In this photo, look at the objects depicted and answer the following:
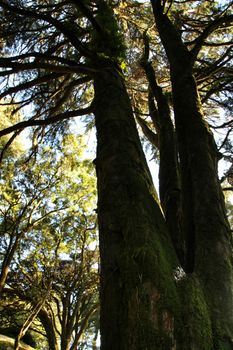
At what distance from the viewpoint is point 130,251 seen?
1.95m

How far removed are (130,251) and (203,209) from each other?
72cm

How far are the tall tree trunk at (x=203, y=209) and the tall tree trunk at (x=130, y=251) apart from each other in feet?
0.80

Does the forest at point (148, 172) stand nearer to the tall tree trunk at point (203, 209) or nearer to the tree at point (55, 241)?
the tall tree trunk at point (203, 209)

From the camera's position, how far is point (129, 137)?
2717 millimetres

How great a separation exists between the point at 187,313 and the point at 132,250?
43cm

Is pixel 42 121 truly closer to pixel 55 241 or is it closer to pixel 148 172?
pixel 148 172

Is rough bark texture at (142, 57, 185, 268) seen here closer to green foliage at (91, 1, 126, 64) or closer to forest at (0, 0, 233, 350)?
forest at (0, 0, 233, 350)

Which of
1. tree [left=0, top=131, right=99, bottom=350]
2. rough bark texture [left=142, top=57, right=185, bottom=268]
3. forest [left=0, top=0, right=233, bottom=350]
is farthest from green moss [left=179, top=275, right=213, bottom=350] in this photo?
tree [left=0, top=131, right=99, bottom=350]

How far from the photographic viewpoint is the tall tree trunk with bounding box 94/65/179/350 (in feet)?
5.39

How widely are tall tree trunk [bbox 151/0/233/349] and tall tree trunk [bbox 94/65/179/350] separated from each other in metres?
0.24

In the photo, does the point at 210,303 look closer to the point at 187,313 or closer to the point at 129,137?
the point at 187,313

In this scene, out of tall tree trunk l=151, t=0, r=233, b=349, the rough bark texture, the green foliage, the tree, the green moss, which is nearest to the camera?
the green moss

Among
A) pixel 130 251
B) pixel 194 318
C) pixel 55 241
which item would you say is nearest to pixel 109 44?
pixel 130 251

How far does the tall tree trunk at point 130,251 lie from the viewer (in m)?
1.64
